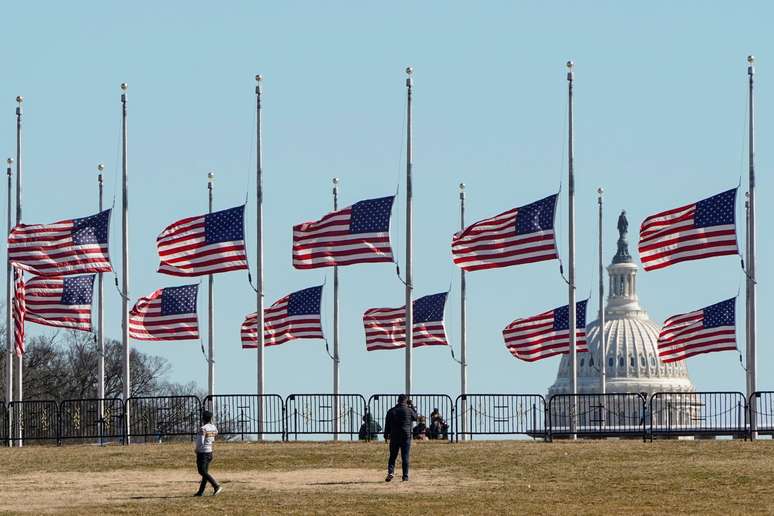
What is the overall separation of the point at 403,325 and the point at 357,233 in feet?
35.7

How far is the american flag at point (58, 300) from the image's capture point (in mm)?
64438

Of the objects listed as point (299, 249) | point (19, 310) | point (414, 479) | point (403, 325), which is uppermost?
point (299, 249)

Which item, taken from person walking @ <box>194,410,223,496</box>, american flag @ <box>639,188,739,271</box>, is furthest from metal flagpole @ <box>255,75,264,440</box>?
person walking @ <box>194,410,223,496</box>

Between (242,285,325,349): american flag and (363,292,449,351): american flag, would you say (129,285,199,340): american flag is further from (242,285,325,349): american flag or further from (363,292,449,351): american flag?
(363,292,449,351): american flag

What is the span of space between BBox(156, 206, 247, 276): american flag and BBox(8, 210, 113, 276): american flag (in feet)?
6.91

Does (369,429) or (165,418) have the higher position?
(165,418)

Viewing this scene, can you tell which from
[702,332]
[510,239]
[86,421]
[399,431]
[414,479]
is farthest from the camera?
[702,332]

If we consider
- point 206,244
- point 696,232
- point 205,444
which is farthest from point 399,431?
point 206,244

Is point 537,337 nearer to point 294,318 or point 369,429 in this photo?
point 294,318

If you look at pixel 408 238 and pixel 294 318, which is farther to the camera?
pixel 294 318

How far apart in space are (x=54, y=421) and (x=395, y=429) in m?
23.6

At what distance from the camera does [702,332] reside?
65062mm

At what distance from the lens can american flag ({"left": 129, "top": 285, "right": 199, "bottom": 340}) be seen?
213ft

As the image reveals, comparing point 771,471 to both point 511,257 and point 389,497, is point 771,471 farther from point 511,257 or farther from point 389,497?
point 511,257
